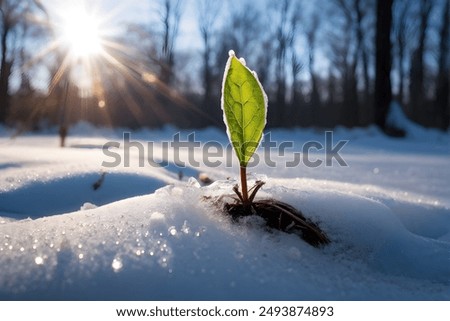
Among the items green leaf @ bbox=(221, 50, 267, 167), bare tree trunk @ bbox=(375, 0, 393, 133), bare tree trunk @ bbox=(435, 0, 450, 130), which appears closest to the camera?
green leaf @ bbox=(221, 50, 267, 167)

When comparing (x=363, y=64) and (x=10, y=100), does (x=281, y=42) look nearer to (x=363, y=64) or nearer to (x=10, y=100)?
(x=363, y=64)

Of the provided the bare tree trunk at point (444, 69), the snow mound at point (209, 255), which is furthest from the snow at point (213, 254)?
the bare tree trunk at point (444, 69)

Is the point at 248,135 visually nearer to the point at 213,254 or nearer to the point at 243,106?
the point at 243,106

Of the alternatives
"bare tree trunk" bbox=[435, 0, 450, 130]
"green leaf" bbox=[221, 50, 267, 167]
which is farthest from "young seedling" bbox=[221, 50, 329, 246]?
"bare tree trunk" bbox=[435, 0, 450, 130]

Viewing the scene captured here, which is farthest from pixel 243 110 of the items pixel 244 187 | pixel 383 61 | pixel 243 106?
pixel 383 61

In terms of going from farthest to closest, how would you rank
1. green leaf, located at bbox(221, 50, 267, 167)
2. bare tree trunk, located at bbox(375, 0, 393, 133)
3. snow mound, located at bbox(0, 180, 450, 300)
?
bare tree trunk, located at bbox(375, 0, 393, 133), green leaf, located at bbox(221, 50, 267, 167), snow mound, located at bbox(0, 180, 450, 300)

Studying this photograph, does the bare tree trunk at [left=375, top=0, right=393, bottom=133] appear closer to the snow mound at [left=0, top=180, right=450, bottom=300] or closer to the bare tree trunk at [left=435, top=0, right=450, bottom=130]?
the snow mound at [left=0, top=180, right=450, bottom=300]

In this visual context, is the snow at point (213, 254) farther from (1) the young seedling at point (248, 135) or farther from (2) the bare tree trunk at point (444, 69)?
(2) the bare tree trunk at point (444, 69)

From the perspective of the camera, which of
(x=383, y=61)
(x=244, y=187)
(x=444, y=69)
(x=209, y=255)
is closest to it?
(x=209, y=255)
